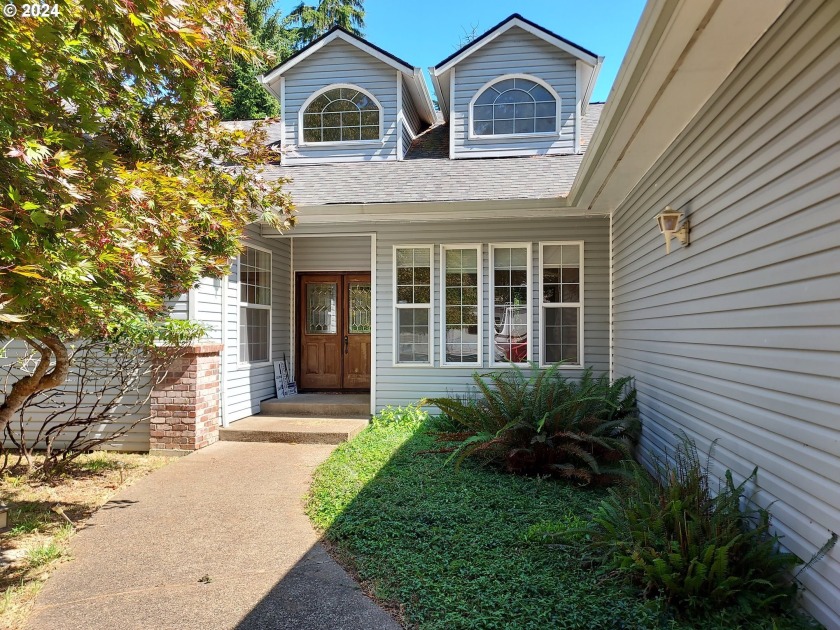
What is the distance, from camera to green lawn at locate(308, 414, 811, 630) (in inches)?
98.6

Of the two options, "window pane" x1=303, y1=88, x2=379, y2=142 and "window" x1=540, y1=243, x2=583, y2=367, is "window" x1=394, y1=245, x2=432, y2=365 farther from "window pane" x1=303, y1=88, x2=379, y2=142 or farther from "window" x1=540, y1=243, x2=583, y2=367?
"window pane" x1=303, y1=88, x2=379, y2=142

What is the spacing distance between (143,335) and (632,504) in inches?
177

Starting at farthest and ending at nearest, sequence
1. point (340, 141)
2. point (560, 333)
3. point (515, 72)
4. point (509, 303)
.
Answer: point (340, 141)
point (515, 72)
point (509, 303)
point (560, 333)

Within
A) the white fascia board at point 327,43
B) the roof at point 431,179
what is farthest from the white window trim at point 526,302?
the white fascia board at point 327,43

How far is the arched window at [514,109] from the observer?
805 cm

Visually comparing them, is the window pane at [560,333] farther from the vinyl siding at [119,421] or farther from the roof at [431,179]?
the vinyl siding at [119,421]

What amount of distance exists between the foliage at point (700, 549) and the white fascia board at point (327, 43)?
733 centimetres

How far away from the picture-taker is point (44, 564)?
3336mm

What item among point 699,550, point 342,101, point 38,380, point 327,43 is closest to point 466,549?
point 699,550

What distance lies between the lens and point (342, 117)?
8492 millimetres

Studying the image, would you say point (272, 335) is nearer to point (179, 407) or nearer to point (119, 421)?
point (179, 407)

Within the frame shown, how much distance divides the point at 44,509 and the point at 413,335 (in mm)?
4362

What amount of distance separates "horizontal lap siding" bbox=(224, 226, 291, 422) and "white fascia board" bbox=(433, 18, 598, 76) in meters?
3.79

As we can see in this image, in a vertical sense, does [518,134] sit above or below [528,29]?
below
